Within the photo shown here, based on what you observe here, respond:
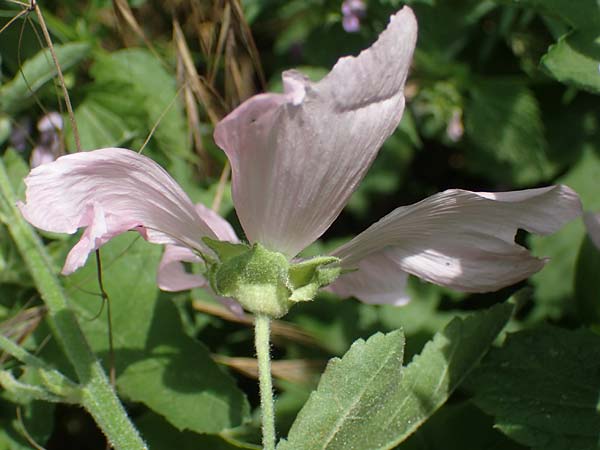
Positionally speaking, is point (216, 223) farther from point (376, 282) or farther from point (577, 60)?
point (577, 60)

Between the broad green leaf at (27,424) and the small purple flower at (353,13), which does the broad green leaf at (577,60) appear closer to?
the small purple flower at (353,13)

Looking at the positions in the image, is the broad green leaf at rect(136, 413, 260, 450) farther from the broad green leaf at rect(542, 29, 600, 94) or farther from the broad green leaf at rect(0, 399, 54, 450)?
the broad green leaf at rect(542, 29, 600, 94)

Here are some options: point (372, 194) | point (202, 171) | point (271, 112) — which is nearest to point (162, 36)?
point (202, 171)

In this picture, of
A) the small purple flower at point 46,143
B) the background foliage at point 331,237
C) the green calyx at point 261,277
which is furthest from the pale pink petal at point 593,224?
the small purple flower at point 46,143

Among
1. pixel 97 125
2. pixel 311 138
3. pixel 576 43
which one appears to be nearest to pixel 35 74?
pixel 97 125

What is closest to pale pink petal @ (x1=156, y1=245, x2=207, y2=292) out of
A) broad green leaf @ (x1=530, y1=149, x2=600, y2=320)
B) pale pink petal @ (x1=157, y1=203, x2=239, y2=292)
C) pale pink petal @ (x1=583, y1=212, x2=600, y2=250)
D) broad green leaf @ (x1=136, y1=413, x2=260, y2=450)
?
pale pink petal @ (x1=157, y1=203, x2=239, y2=292)

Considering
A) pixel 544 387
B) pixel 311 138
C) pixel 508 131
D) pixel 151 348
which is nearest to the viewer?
pixel 311 138
